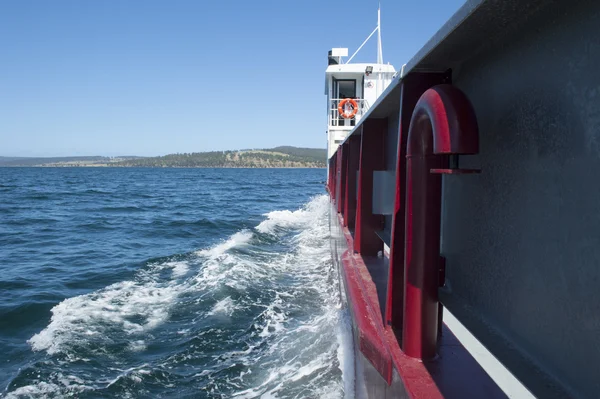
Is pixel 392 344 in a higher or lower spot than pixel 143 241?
higher

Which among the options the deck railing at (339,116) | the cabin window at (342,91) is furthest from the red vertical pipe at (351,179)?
the cabin window at (342,91)

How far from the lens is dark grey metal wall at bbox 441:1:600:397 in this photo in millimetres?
1471

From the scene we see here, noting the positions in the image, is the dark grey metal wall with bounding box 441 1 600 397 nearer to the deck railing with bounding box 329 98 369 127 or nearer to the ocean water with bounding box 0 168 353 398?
the ocean water with bounding box 0 168 353 398

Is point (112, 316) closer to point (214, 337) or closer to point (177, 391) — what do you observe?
point (214, 337)

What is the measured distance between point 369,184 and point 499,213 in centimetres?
289

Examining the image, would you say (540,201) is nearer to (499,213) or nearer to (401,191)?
(499,213)

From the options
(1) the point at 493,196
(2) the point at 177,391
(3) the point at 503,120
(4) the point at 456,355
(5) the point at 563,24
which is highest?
(5) the point at 563,24

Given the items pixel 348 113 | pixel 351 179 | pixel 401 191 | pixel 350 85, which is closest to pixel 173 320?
pixel 351 179

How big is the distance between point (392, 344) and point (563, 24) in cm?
187

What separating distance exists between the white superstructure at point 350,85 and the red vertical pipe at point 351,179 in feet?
32.5

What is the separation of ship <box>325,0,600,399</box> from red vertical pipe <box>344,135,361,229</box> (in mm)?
3238

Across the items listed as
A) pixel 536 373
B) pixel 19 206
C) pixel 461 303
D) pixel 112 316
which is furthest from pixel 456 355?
pixel 19 206

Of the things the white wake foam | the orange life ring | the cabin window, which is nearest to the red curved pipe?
the white wake foam

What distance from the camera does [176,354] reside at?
6.05m
